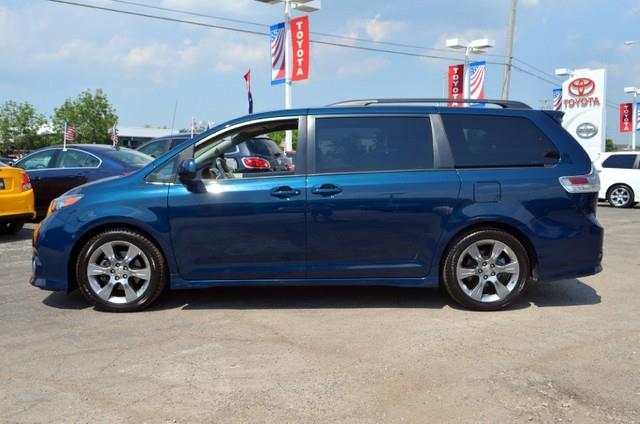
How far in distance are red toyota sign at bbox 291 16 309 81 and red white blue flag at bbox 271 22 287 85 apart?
69 centimetres

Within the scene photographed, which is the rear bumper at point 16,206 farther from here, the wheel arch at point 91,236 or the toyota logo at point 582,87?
the toyota logo at point 582,87

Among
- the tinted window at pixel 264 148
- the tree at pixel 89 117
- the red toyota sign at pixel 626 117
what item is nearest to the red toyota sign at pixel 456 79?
the tinted window at pixel 264 148

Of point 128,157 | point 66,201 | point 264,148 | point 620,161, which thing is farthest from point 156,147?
point 620,161

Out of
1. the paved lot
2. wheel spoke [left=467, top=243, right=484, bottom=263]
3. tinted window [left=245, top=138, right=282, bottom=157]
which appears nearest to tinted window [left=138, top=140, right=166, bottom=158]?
tinted window [left=245, top=138, right=282, bottom=157]

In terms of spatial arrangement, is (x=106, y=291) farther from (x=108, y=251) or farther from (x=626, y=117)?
(x=626, y=117)

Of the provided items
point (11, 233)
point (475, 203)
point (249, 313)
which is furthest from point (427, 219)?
point (11, 233)

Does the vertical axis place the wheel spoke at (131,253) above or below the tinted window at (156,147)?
below

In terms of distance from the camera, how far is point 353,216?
194 inches

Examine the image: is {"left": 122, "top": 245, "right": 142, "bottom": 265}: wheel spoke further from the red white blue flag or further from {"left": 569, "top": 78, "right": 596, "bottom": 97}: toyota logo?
{"left": 569, "top": 78, "right": 596, "bottom": 97}: toyota logo

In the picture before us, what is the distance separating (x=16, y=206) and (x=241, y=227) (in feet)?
17.9

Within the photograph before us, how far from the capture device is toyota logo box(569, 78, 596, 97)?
80.4 feet

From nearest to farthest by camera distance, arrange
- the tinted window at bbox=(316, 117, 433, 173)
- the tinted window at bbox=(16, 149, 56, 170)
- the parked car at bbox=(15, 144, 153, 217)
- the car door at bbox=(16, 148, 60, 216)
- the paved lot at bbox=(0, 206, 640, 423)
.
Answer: the paved lot at bbox=(0, 206, 640, 423), the tinted window at bbox=(316, 117, 433, 173), the parked car at bbox=(15, 144, 153, 217), the car door at bbox=(16, 148, 60, 216), the tinted window at bbox=(16, 149, 56, 170)

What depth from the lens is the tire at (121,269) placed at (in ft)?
16.6

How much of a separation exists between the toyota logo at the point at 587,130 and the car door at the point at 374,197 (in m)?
22.0
